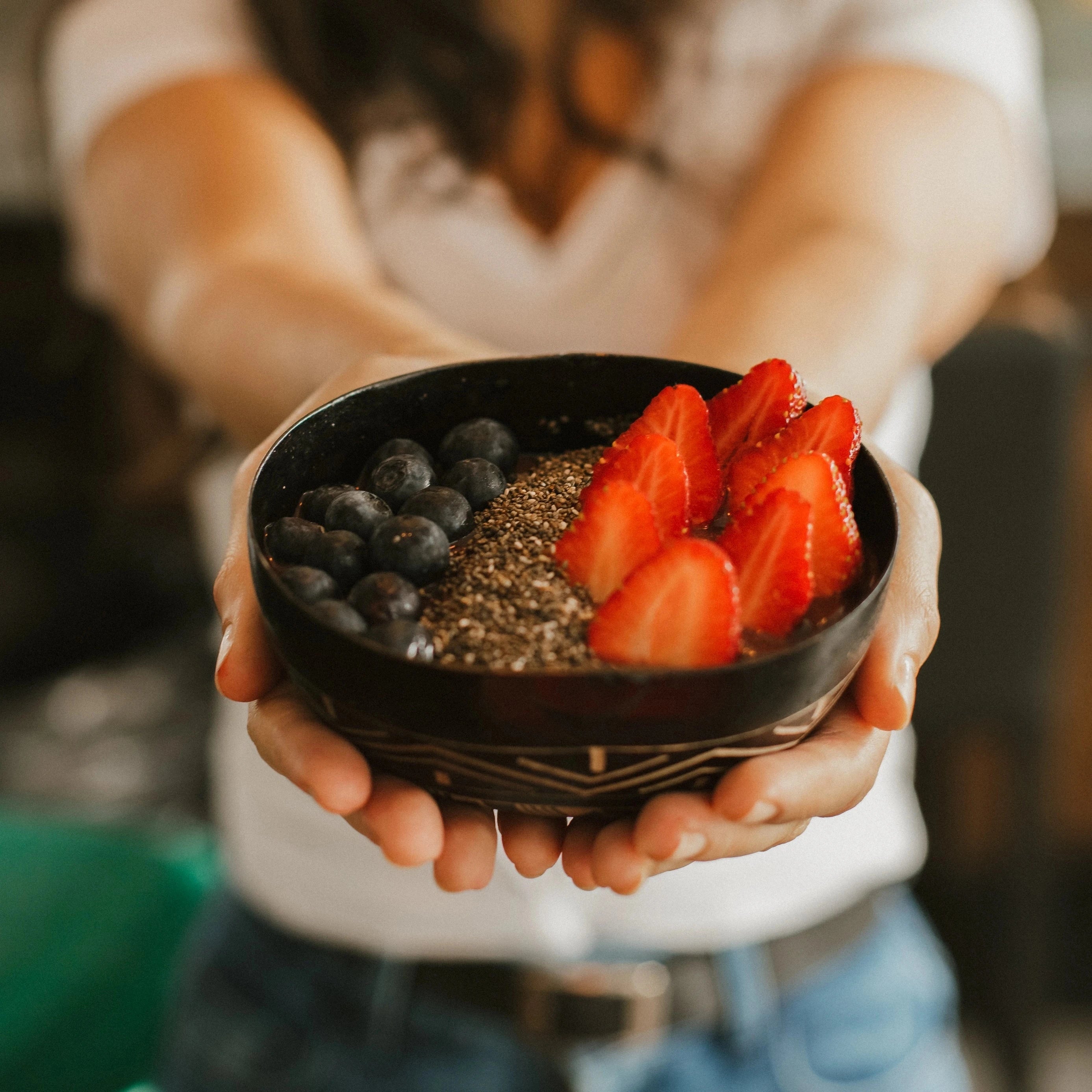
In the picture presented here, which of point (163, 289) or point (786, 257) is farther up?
point (786, 257)

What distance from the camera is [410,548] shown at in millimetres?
604

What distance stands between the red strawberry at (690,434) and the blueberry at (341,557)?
0.18m

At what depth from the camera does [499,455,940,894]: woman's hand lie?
56 cm

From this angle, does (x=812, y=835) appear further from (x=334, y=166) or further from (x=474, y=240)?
(x=334, y=166)

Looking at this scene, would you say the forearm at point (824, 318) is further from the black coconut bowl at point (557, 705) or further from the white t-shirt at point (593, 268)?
the black coconut bowl at point (557, 705)

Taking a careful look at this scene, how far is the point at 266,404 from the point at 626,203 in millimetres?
446

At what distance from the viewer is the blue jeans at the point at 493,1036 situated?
44.4 inches

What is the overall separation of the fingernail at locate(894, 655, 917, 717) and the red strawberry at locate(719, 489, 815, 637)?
0.06 m

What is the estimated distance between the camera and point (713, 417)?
0.71 meters

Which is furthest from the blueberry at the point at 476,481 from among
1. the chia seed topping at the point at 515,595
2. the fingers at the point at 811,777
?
the fingers at the point at 811,777

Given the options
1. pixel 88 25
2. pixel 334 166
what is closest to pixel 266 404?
pixel 334 166

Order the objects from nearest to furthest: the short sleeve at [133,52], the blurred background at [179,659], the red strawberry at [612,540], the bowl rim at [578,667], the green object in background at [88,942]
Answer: the bowl rim at [578,667] < the red strawberry at [612,540] < the short sleeve at [133,52] < the green object in background at [88,942] < the blurred background at [179,659]

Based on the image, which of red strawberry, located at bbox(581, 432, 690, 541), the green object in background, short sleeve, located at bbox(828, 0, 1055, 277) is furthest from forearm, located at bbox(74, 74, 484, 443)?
the green object in background

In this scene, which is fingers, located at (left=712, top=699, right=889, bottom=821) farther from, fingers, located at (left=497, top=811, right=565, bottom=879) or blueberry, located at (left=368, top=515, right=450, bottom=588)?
blueberry, located at (left=368, top=515, right=450, bottom=588)
